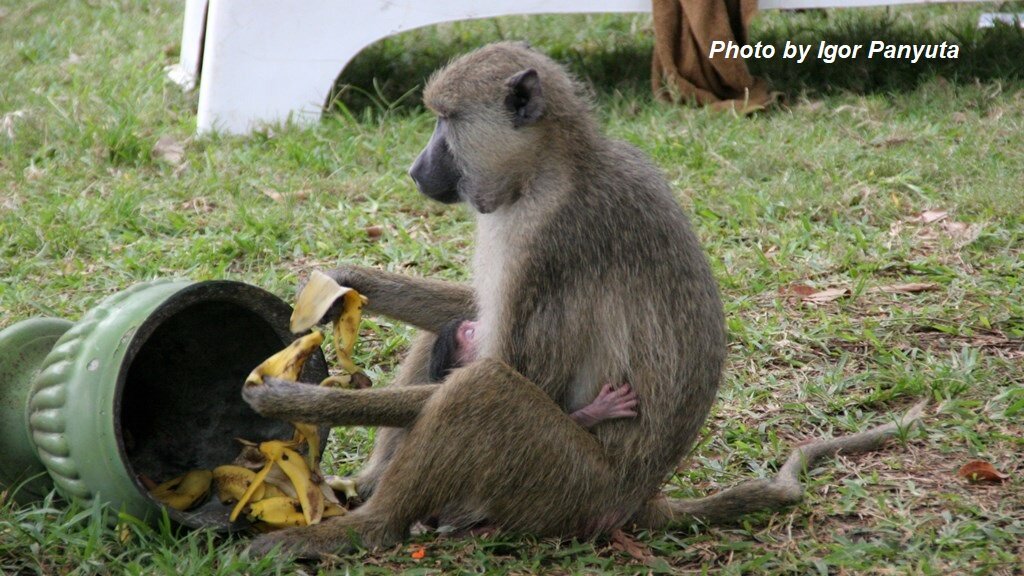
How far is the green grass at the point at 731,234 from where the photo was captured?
348 cm

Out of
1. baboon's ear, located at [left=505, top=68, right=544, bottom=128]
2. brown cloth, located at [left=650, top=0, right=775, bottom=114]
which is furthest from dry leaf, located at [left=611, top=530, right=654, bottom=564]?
brown cloth, located at [left=650, top=0, right=775, bottom=114]

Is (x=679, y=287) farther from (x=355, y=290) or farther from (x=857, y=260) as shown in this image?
(x=857, y=260)

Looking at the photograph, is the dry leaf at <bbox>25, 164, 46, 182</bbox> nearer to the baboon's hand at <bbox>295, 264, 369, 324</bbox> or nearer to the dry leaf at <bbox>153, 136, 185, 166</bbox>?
the dry leaf at <bbox>153, 136, 185, 166</bbox>

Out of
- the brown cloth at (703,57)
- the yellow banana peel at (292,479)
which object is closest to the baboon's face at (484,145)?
the yellow banana peel at (292,479)

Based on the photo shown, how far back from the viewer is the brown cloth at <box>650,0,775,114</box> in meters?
7.18

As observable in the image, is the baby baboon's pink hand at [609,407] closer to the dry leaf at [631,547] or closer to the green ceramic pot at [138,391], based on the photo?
Result: the dry leaf at [631,547]

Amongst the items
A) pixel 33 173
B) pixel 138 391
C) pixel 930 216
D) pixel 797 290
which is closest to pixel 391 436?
pixel 138 391

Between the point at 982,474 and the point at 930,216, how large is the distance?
7.10 feet

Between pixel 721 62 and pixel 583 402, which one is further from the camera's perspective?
pixel 721 62

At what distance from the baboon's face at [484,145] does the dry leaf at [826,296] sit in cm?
191

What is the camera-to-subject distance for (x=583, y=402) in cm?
359

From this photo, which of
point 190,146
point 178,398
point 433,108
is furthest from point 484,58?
point 190,146

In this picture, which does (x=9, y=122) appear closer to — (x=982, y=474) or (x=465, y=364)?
(x=465, y=364)

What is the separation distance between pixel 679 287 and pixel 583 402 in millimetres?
432
